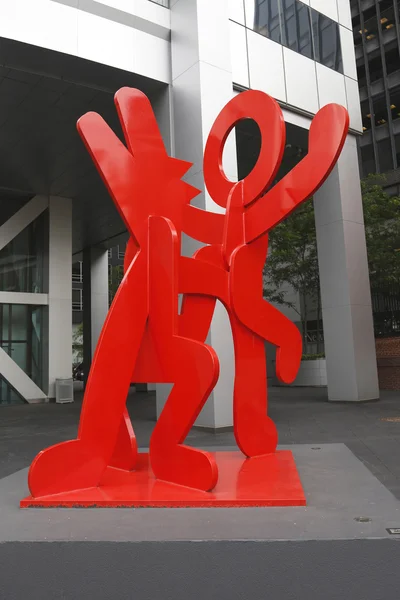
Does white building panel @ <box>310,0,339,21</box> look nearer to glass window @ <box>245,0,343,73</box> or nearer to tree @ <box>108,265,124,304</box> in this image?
glass window @ <box>245,0,343,73</box>

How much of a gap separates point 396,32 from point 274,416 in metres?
31.2

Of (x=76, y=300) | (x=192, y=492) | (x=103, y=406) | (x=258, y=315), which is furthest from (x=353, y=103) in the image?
(x=76, y=300)

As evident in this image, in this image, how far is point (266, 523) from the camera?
3.53 meters

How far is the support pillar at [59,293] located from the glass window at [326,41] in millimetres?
9178

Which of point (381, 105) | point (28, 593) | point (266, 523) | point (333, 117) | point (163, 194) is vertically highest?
point (381, 105)

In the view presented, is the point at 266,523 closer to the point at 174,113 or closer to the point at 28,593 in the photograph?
the point at 28,593

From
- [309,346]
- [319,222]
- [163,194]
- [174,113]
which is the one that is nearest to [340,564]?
[163,194]

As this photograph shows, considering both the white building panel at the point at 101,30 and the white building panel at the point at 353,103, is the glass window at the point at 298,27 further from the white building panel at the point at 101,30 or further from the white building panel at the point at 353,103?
the white building panel at the point at 101,30

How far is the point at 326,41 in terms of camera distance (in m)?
13.7

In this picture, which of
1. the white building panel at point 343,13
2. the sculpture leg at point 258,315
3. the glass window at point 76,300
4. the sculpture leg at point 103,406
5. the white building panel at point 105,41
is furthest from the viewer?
the glass window at point 76,300

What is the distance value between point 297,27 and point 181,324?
10435 millimetres

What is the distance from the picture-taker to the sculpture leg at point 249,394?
5.36 meters

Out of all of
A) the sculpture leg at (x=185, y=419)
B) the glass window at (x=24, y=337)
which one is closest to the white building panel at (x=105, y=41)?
the sculpture leg at (x=185, y=419)

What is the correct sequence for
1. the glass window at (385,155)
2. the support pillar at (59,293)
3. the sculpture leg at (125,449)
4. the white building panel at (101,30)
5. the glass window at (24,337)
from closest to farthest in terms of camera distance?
the sculpture leg at (125,449) → the white building panel at (101,30) → the glass window at (24,337) → the support pillar at (59,293) → the glass window at (385,155)
